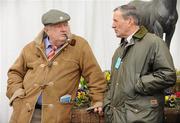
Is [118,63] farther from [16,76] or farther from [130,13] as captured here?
[16,76]

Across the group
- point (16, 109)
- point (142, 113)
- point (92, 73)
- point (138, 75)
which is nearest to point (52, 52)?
point (92, 73)

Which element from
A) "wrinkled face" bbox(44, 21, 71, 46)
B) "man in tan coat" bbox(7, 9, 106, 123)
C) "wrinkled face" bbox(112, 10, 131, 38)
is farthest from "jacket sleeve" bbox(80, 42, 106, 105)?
"wrinkled face" bbox(112, 10, 131, 38)

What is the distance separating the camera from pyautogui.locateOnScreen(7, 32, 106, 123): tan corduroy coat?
2809 mm

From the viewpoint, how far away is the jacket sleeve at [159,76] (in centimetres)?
244

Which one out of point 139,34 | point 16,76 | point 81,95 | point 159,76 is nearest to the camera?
point 159,76

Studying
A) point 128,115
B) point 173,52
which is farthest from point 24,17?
point 128,115

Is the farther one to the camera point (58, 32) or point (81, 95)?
point (81, 95)

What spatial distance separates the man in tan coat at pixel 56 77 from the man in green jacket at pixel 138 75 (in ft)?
0.92

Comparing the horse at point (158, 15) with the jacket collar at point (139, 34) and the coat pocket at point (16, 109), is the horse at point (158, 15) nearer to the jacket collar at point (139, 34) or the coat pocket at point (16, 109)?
the jacket collar at point (139, 34)

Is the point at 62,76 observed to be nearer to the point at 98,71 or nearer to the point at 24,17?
the point at 98,71

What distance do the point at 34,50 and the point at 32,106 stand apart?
421 mm

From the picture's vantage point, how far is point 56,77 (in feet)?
9.26

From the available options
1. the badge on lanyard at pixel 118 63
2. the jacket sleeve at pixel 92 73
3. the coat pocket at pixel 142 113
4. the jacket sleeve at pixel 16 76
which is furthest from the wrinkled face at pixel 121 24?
the jacket sleeve at pixel 16 76

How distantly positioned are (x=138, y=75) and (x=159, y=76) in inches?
5.4
